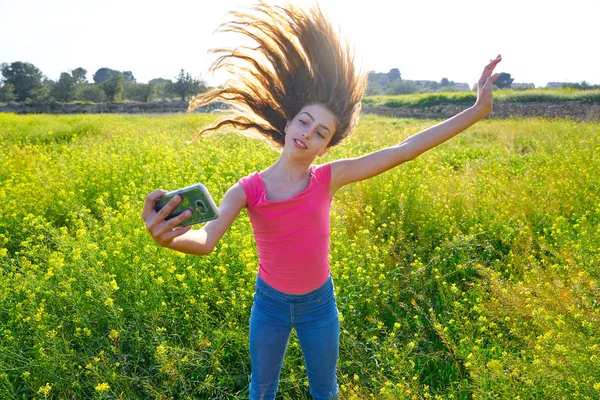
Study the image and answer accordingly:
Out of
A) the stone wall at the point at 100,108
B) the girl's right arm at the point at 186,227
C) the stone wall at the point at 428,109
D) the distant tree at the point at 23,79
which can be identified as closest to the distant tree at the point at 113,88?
the distant tree at the point at 23,79

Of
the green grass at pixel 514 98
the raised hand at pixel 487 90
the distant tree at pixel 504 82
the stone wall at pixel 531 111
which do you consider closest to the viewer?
the raised hand at pixel 487 90

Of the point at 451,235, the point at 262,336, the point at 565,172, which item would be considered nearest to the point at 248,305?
the point at 262,336

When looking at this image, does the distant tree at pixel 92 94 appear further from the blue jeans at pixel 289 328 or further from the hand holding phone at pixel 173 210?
the hand holding phone at pixel 173 210

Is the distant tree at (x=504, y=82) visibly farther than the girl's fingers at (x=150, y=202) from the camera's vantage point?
Yes

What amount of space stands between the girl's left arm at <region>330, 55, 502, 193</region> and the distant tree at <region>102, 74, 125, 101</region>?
47.8m

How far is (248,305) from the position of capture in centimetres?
297

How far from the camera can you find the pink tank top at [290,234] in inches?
74.9

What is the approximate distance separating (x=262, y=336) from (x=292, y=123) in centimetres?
86

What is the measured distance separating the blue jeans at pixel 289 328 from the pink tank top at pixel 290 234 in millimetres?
45

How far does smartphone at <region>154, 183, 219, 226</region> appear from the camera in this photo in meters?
1.44

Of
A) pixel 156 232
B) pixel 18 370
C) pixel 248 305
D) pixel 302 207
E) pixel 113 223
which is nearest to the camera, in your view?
pixel 156 232

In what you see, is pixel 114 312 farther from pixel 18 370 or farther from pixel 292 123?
pixel 292 123

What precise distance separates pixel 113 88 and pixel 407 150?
48.3m

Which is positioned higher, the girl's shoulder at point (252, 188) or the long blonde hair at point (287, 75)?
the long blonde hair at point (287, 75)
